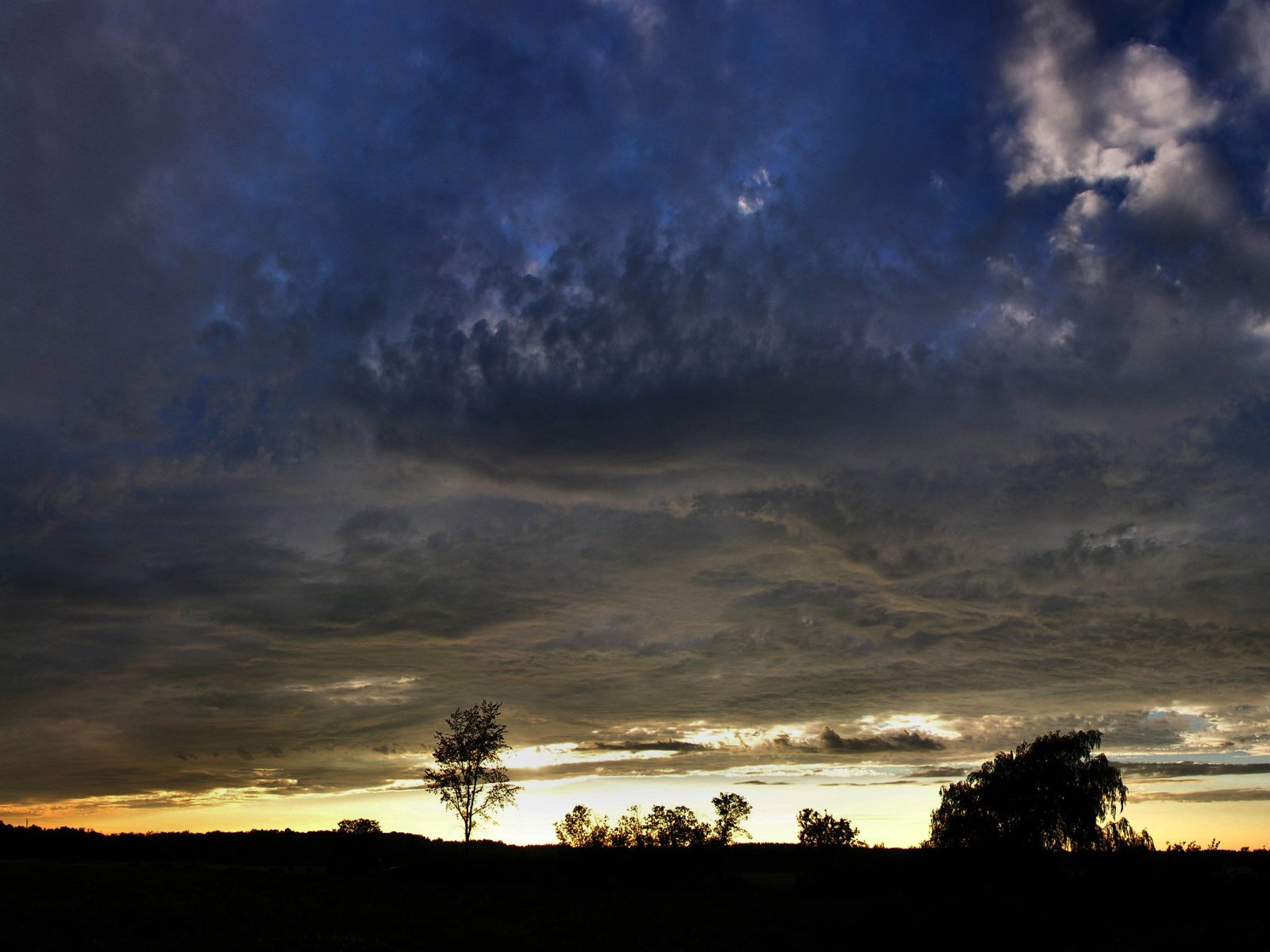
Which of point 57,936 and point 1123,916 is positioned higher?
point 57,936

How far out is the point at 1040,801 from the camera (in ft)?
204

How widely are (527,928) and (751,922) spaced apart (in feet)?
49.9

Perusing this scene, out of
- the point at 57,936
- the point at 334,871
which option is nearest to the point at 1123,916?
the point at 57,936

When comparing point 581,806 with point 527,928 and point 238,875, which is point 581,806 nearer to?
point 238,875

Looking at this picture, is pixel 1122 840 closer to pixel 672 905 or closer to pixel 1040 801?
pixel 1040 801

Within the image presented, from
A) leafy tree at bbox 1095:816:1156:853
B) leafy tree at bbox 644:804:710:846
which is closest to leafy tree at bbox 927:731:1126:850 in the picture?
leafy tree at bbox 1095:816:1156:853

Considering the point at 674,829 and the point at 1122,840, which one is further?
the point at 674,829

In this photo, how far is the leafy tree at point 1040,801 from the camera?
60781 millimetres

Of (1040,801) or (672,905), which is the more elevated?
(1040,801)

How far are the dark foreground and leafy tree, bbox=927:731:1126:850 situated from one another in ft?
7.53

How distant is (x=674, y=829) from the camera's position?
90750 mm

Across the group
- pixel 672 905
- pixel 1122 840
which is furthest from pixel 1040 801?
pixel 672 905

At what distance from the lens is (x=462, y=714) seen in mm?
87875

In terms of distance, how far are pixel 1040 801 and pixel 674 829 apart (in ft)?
137
